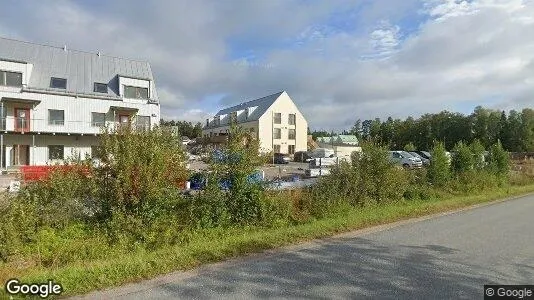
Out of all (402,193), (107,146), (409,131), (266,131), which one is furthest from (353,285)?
(409,131)

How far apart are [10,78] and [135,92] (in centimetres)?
909

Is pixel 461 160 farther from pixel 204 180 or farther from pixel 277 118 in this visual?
pixel 277 118

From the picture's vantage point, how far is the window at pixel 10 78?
86.9ft

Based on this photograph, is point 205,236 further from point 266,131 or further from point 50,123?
point 266,131

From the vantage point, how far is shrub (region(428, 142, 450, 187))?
677 inches

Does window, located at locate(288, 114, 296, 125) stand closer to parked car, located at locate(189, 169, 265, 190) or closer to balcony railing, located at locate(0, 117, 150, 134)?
balcony railing, located at locate(0, 117, 150, 134)

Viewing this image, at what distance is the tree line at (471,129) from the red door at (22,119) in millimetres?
48817

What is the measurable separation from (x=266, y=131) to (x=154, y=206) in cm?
4892

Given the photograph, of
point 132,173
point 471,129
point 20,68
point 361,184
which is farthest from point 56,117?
point 471,129

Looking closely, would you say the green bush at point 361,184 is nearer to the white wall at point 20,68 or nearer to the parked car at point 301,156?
the white wall at point 20,68

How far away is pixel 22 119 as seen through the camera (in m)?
26.9

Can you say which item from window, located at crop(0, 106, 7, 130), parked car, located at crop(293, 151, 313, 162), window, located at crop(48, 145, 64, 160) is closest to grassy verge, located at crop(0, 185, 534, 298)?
window, located at crop(48, 145, 64, 160)

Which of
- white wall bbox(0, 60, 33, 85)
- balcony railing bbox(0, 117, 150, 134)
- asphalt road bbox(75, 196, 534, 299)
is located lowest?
asphalt road bbox(75, 196, 534, 299)

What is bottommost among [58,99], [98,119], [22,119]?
[22,119]
